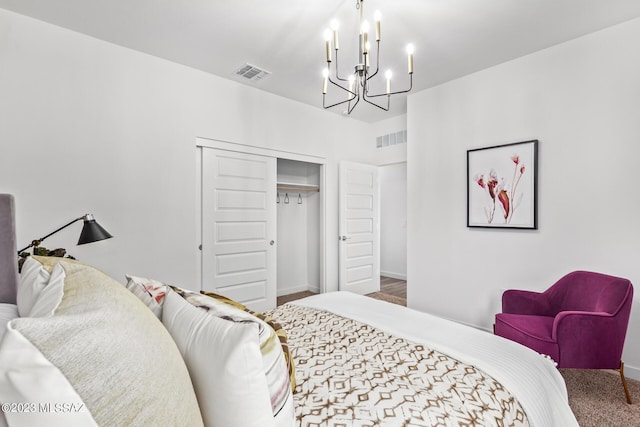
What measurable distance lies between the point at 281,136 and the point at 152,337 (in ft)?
11.5

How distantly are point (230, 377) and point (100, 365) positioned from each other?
0.28m

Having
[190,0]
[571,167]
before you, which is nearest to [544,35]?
[571,167]

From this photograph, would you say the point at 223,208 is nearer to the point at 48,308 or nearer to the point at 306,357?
the point at 306,357

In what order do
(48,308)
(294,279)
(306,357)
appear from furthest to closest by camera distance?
(294,279) → (306,357) → (48,308)

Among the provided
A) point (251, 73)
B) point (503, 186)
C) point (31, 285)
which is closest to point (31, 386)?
point (31, 285)

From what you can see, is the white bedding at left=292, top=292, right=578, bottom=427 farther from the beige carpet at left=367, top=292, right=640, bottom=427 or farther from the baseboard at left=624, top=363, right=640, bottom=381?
the baseboard at left=624, top=363, right=640, bottom=381

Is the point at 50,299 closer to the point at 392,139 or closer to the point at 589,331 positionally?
the point at 589,331

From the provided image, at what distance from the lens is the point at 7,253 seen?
1.42m

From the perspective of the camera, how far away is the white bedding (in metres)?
1.27

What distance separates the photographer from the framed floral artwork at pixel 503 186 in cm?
295

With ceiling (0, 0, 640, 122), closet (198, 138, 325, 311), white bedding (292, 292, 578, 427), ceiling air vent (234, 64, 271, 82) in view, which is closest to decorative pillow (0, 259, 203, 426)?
white bedding (292, 292, 578, 427)

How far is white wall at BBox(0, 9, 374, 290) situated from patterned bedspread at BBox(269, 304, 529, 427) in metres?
2.04

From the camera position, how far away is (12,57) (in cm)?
234

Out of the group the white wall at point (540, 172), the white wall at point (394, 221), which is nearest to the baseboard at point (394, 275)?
the white wall at point (394, 221)
